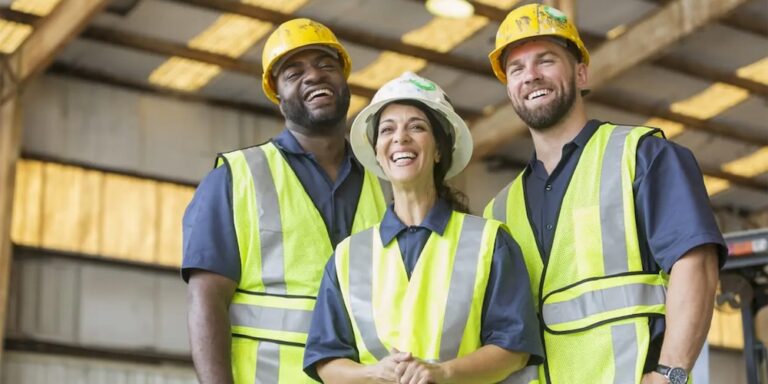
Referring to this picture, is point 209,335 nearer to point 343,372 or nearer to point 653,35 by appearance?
point 343,372

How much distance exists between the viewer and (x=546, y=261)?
453 cm

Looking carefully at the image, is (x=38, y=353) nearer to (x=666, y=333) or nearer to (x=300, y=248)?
(x=300, y=248)

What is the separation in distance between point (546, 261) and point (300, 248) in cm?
93

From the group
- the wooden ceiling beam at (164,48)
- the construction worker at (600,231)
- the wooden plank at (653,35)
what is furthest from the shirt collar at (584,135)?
the wooden ceiling beam at (164,48)

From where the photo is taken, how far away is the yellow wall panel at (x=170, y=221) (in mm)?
18062

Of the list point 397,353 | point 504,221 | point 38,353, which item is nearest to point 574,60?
point 504,221

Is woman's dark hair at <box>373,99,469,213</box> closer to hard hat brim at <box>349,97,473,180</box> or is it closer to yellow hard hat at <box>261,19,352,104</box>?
hard hat brim at <box>349,97,473,180</box>

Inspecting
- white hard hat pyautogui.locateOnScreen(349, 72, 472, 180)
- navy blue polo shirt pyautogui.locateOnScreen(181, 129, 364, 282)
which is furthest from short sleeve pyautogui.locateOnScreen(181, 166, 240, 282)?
white hard hat pyautogui.locateOnScreen(349, 72, 472, 180)

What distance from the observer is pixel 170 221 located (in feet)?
59.6

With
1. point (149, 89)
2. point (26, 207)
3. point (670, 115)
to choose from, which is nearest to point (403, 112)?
point (26, 207)

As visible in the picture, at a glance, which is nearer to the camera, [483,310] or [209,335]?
[483,310]

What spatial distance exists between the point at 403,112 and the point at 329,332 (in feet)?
2.61

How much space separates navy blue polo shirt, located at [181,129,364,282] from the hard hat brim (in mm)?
204

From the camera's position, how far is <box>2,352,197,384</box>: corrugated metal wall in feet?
55.3
